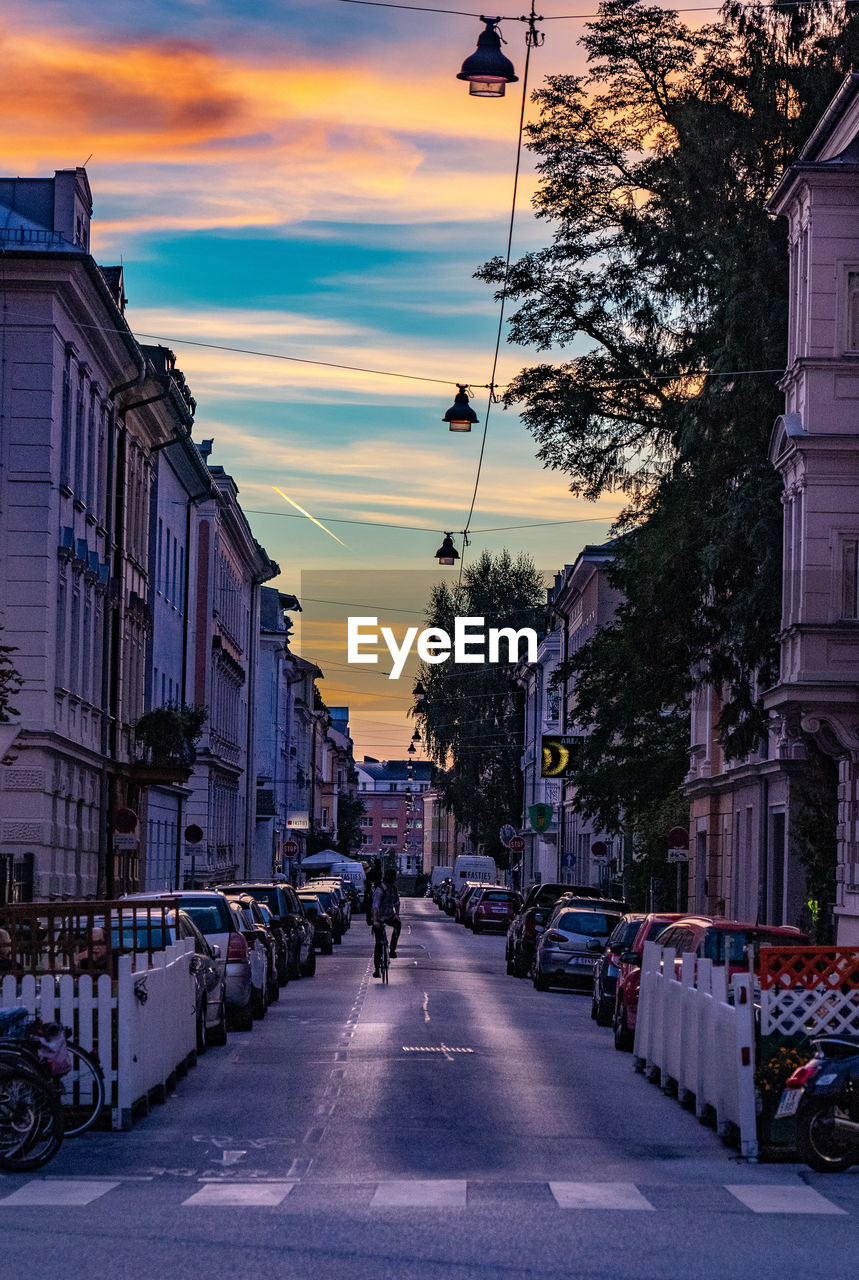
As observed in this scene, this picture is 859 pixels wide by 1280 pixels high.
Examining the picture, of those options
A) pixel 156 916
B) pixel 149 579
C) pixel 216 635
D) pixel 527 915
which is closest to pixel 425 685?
pixel 216 635

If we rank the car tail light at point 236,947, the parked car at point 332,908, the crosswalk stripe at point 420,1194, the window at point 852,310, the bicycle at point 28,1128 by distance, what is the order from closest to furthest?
the crosswalk stripe at point 420,1194, the bicycle at point 28,1128, the car tail light at point 236,947, the window at point 852,310, the parked car at point 332,908

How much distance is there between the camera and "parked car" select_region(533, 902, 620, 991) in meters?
35.1

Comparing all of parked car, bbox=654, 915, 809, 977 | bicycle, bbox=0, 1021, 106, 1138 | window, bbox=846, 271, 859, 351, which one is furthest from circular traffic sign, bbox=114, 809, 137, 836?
bicycle, bbox=0, 1021, 106, 1138

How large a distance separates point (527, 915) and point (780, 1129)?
91.0ft

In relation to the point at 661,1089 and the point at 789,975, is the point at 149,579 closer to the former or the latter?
the point at 661,1089

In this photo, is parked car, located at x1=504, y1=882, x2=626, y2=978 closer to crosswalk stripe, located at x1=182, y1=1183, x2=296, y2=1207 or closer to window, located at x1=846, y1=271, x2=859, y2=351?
window, located at x1=846, y1=271, x2=859, y2=351

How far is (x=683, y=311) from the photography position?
1506 inches

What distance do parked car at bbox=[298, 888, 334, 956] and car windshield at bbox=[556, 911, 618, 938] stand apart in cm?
1449

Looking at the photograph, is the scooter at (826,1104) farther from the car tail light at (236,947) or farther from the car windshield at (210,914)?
the car windshield at (210,914)

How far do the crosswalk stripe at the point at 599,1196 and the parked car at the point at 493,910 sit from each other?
57259 millimetres

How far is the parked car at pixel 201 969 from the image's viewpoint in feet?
66.9

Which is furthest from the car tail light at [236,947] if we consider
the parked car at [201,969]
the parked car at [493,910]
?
the parked car at [493,910]

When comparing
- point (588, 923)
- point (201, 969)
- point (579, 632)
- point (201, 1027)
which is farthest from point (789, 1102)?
point (579, 632)

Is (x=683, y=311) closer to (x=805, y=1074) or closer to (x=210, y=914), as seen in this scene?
(x=210, y=914)
